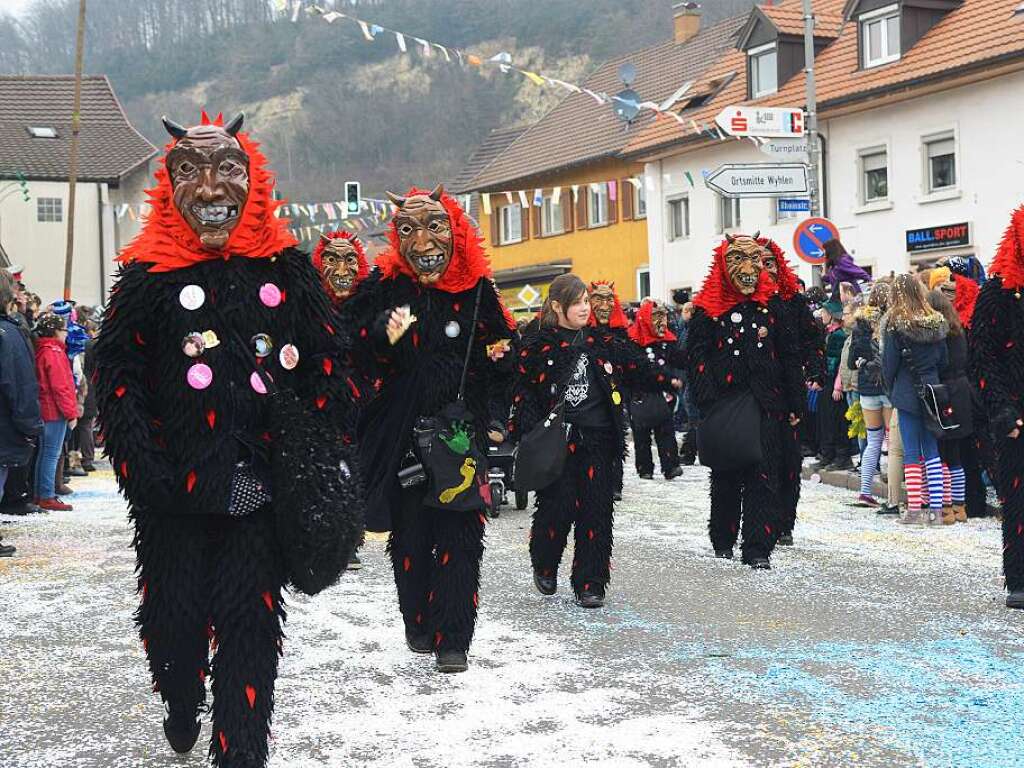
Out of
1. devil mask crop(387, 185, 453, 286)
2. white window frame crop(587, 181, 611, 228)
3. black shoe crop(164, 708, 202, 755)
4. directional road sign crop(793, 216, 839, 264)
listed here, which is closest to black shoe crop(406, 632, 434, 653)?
devil mask crop(387, 185, 453, 286)

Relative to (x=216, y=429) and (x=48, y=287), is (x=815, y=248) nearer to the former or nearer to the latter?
(x=216, y=429)

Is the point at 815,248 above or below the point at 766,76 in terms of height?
below

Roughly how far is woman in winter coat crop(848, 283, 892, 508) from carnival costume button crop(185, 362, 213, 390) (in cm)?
866

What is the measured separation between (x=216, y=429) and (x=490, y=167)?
43.7 meters

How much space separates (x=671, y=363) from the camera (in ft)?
36.6

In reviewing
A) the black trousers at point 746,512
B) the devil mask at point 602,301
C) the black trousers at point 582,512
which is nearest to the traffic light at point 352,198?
the devil mask at point 602,301

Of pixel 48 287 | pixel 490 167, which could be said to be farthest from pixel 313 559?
pixel 48 287

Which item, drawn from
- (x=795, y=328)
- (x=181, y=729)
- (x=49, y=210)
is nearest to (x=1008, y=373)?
(x=795, y=328)

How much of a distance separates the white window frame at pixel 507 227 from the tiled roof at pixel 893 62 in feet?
34.6

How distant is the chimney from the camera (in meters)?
44.4

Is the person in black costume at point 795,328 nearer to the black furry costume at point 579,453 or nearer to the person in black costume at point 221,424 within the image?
the black furry costume at point 579,453

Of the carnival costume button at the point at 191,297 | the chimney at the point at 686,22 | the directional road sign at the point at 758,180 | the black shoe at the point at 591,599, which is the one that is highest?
the chimney at the point at 686,22

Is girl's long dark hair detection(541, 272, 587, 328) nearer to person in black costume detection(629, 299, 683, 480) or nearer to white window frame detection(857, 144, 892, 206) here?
person in black costume detection(629, 299, 683, 480)

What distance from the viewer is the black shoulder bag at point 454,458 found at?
6.27 m
